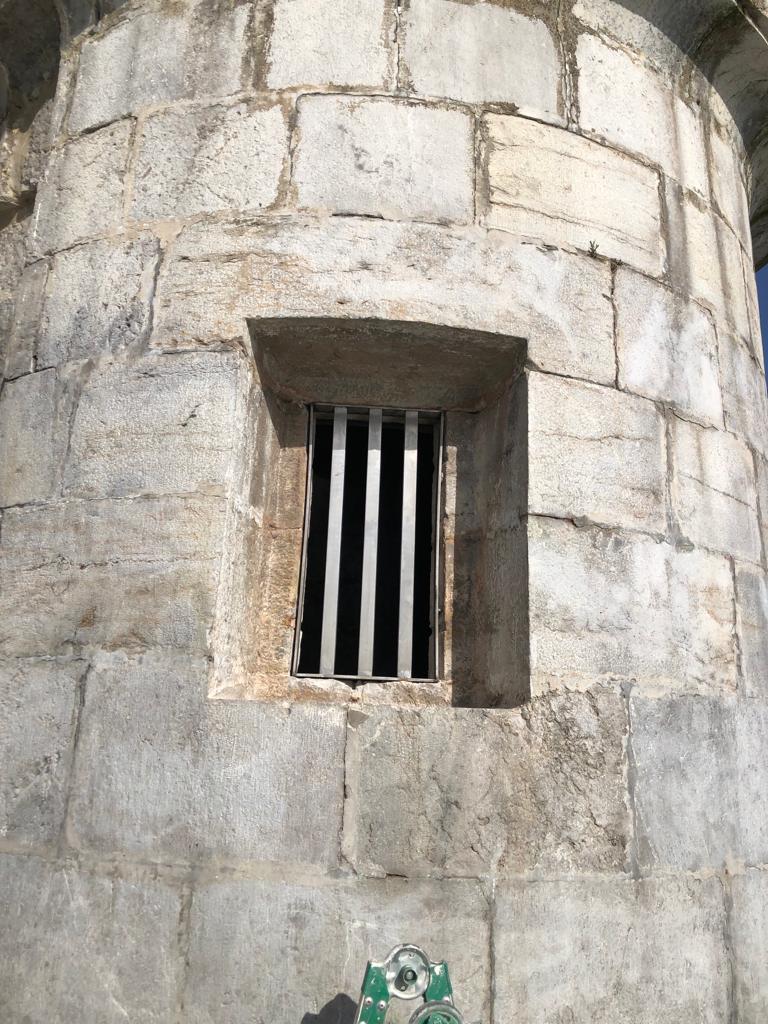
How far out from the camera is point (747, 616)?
2.94 metres

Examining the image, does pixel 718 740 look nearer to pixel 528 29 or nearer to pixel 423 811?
pixel 423 811

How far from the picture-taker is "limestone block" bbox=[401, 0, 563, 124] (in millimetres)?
3027

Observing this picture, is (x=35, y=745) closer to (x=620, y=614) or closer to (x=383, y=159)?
(x=620, y=614)

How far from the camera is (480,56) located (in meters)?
3.09

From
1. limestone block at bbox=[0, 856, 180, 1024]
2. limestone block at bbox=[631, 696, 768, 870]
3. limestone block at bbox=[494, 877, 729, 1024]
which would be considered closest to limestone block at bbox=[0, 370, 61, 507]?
limestone block at bbox=[0, 856, 180, 1024]

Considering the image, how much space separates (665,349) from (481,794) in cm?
169

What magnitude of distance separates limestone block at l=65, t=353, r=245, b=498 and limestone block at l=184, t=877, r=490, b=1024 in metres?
1.18

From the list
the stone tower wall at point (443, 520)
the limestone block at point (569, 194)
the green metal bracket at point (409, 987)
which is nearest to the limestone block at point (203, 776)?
the stone tower wall at point (443, 520)

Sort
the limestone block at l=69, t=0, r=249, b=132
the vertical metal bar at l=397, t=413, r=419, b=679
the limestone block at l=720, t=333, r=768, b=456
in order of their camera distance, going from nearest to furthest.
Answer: the vertical metal bar at l=397, t=413, r=419, b=679, the limestone block at l=69, t=0, r=249, b=132, the limestone block at l=720, t=333, r=768, b=456

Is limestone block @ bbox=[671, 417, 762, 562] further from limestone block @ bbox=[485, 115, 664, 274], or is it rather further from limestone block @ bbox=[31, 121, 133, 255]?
limestone block @ bbox=[31, 121, 133, 255]

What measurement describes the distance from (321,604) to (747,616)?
152 cm

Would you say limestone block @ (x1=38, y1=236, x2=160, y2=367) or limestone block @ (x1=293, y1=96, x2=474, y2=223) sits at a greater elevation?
limestone block @ (x1=293, y1=96, x2=474, y2=223)

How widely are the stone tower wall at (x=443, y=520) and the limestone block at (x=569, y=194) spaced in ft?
0.05

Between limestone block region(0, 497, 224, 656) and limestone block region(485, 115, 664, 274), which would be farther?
limestone block region(485, 115, 664, 274)
